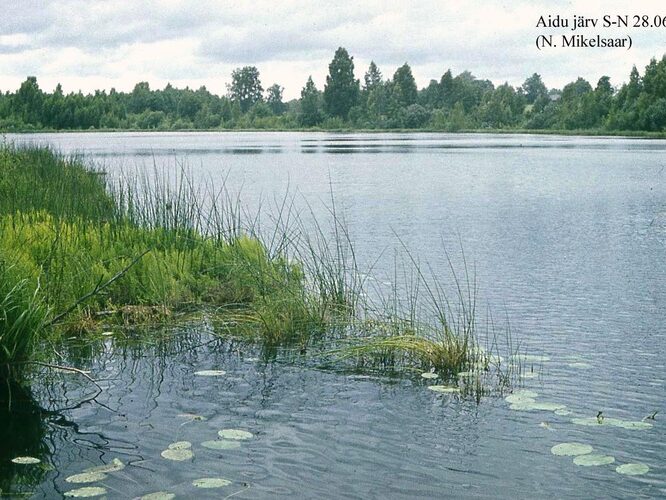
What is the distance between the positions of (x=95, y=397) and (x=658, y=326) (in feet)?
18.2

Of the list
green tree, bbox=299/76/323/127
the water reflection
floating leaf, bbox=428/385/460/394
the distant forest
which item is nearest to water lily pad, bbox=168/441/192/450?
the water reflection

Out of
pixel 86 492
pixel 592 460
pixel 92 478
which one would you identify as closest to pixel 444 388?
pixel 592 460

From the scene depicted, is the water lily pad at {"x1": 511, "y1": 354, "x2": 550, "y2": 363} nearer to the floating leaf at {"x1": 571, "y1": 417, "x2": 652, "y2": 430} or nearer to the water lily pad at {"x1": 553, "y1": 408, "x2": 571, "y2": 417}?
the water lily pad at {"x1": 553, "y1": 408, "x2": 571, "y2": 417}

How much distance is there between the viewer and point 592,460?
5.34 meters

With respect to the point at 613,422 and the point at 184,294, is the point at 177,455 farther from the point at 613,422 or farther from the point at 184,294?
the point at 184,294

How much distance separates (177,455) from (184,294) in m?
4.36

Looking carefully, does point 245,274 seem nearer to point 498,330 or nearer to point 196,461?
point 498,330

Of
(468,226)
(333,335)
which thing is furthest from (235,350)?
(468,226)

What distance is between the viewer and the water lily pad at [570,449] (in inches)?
215

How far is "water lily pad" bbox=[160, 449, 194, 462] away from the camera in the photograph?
5.34 metres

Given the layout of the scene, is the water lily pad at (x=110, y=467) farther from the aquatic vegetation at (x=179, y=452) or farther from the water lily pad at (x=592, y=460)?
the water lily pad at (x=592, y=460)

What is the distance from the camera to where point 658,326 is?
899 cm

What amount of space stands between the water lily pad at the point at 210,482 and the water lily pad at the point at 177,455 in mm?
302

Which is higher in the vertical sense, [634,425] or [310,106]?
[310,106]
